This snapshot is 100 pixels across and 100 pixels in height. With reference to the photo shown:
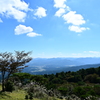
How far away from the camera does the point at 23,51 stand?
20.8 meters

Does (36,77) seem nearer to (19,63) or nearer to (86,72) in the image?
(19,63)

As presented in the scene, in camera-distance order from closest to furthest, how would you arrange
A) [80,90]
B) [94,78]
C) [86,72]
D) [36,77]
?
[80,90]
[36,77]
[94,78]
[86,72]

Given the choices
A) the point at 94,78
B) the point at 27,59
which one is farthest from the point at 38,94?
the point at 94,78

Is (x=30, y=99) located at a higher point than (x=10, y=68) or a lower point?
lower

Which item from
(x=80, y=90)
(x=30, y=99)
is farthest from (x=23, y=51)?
(x=80, y=90)

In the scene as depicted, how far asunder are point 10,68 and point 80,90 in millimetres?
24952

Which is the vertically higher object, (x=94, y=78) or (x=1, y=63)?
(x=1, y=63)

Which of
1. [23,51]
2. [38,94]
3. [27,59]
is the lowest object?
[38,94]

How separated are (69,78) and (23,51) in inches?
2147

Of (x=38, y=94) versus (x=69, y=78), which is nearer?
(x=38, y=94)

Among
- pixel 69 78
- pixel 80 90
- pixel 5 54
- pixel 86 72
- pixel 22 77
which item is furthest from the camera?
pixel 86 72

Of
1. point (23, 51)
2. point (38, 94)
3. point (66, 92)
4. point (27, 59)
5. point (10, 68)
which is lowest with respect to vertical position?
point (66, 92)

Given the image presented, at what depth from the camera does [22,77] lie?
43.8 metres

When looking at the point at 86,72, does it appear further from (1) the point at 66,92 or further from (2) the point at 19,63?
(2) the point at 19,63
